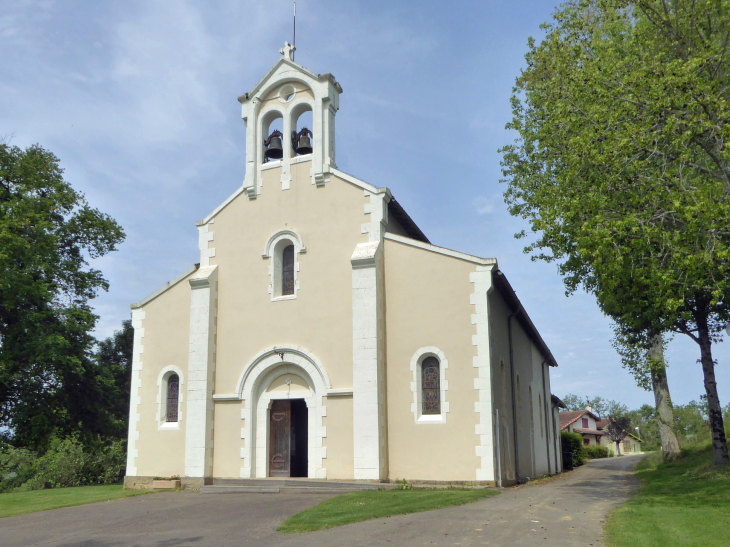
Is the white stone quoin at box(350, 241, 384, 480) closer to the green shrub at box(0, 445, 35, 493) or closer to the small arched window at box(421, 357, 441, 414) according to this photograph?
the small arched window at box(421, 357, 441, 414)

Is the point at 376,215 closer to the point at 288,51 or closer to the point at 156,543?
the point at 288,51

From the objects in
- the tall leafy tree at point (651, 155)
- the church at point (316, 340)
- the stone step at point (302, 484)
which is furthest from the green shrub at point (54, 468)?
the tall leafy tree at point (651, 155)

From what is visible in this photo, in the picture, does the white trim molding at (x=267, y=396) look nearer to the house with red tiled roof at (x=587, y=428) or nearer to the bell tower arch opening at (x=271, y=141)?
the bell tower arch opening at (x=271, y=141)

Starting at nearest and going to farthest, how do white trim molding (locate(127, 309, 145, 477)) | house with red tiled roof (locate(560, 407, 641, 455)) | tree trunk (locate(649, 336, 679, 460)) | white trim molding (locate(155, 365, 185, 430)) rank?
white trim molding (locate(155, 365, 185, 430)) → white trim molding (locate(127, 309, 145, 477)) → tree trunk (locate(649, 336, 679, 460)) → house with red tiled roof (locate(560, 407, 641, 455))

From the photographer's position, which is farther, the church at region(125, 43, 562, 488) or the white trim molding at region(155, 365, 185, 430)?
the white trim molding at region(155, 365, 185, 430)

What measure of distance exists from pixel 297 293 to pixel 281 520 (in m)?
8.18

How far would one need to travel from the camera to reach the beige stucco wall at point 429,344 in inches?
650

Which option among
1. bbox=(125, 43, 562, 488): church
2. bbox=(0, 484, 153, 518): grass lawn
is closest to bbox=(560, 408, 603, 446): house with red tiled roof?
bbox=(125, 43, 562, 488): church

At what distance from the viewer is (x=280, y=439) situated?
18.8 meters

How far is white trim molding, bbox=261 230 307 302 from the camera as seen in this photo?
62.5 ft

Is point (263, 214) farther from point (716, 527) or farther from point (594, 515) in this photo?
point (716, 527)

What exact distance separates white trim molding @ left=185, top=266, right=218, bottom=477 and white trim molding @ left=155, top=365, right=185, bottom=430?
0.70 m

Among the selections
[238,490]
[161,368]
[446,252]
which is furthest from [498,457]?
[161,368]

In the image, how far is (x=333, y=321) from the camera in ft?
59.7
